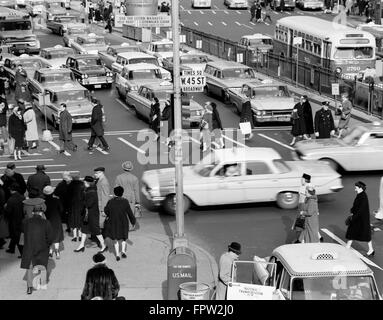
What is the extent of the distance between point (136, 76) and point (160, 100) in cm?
466

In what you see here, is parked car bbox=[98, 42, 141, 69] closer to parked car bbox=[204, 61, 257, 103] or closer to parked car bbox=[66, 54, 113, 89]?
parked car bbox=[66, 54, 113, 89]

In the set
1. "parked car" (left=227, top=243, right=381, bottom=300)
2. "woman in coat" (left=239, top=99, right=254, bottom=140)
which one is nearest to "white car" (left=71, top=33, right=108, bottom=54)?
"woman in coat" (left=239, top=99, right=254, bottom=140)

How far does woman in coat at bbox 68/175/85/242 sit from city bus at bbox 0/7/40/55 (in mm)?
36652

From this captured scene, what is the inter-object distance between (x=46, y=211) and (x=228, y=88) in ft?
64.0

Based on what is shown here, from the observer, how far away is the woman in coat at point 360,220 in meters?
17.9

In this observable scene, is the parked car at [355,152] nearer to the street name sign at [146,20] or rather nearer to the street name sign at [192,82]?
the street name sign at [192,82]

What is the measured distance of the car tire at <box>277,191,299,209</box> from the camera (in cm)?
2152

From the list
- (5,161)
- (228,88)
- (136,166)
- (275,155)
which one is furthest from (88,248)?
(228,88)

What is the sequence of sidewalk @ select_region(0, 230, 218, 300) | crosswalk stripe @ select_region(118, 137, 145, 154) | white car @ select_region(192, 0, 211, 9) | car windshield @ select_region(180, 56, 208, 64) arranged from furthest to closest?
white car @ select_region(192, 0, 211, 9) < car windshield @ select_region(180, 56, 208, 64) < crosswalk stripe @ select_region(118, 137, 145, 154) < sidewalk @ select_region(0, 230, 218, 300)

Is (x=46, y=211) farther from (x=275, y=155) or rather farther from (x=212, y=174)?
(x=275, y=155)

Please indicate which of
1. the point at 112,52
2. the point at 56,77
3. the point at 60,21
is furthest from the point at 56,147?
the point at 60,21

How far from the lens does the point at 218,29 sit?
65.5 metres

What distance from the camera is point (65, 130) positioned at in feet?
92.2
